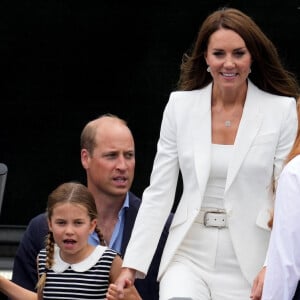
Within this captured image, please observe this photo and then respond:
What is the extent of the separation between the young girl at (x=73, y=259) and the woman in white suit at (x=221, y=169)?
10 centimetres

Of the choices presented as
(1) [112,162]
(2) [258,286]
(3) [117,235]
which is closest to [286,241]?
(2) [258,286]

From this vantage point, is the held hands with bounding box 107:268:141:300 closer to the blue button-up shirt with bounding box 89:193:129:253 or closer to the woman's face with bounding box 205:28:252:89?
the blue button-up shirt with bounding box 89:193:129:253

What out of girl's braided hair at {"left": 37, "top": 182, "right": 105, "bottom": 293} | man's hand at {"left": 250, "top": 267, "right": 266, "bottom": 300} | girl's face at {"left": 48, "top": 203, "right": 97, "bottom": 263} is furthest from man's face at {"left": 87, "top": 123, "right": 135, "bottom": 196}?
man's hand at {"left": 250, "top": 267, "right": 266, "bottom": 300}

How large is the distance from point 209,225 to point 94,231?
704 millimetres

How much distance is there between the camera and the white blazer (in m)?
5.95

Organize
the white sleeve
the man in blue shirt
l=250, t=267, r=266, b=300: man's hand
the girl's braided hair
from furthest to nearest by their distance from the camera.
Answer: the man in blue shirt → the girl's braided hair → l=250, t=267, r=266, b=300: man's hand → the white sleeve

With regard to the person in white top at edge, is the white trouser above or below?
below

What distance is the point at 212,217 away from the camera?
5988 mm

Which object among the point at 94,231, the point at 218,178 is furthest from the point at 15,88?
the point at 218,178

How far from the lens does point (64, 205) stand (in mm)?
6156

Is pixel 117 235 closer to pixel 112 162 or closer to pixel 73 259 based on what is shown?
pixel 112 162

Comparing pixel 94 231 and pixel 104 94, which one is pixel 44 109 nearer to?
pixel 104 94

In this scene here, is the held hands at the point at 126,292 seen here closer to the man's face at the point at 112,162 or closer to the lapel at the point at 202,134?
the lapel at the point at 202,134

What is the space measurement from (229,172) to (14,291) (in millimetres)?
919
